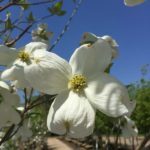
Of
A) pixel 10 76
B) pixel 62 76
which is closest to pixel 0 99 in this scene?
pixel 10 76

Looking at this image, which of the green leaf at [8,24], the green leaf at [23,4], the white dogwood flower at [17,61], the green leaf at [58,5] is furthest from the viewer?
the green leaf at [58,5]

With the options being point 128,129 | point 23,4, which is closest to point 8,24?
point 23,4

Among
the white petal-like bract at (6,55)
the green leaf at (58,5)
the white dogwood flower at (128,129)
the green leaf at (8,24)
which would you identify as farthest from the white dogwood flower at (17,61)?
the green leaf at (58,5)

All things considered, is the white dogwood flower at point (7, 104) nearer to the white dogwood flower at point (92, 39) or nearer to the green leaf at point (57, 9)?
the white dogwood flower at point (92, 39)

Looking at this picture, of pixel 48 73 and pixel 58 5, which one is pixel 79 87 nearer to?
pixel 48 73

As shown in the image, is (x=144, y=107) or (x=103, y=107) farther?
(x=144, y=107)

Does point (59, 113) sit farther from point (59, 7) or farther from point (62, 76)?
point (59, 7)
